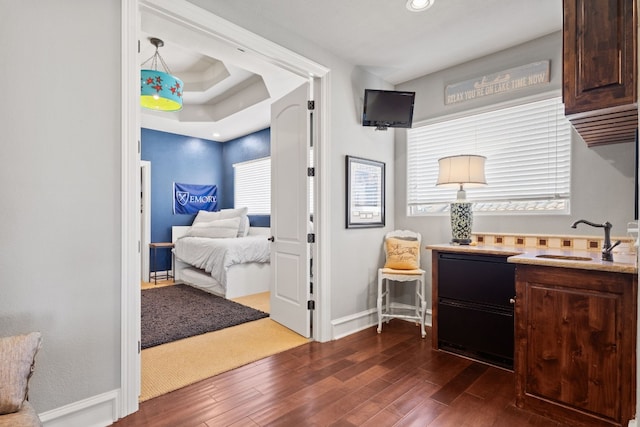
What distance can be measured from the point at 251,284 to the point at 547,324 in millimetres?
3792

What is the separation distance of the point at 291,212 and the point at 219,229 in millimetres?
2814

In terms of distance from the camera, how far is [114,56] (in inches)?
73.5

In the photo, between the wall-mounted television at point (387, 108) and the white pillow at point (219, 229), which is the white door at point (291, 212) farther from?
the white pillow at point (219, 229)

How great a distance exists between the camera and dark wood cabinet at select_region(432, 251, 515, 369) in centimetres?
247

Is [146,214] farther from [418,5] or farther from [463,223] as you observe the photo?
[418,5]

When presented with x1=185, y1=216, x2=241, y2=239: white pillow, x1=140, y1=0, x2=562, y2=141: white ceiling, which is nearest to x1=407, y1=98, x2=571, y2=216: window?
x1=140, y1=0, x2=562, y2=141: white ceiling

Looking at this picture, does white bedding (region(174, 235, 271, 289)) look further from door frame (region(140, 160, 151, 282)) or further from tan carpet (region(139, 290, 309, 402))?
tan carpet (region(139, 290, 309, 402))

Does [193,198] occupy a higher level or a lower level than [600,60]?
lower

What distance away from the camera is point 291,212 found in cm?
330

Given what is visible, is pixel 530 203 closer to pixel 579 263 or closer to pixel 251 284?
pixel 579 263

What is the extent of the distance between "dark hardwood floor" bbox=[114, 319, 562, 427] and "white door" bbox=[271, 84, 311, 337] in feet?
1.85

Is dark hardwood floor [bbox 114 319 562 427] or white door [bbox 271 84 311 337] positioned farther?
white door [bbox 271 84 311 337]

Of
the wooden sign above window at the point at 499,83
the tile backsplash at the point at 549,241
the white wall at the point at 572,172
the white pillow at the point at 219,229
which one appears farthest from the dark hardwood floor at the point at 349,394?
the white pillow at the point at 219,229

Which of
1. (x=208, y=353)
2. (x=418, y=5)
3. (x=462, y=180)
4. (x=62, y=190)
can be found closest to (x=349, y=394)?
(x=208, y=353)
